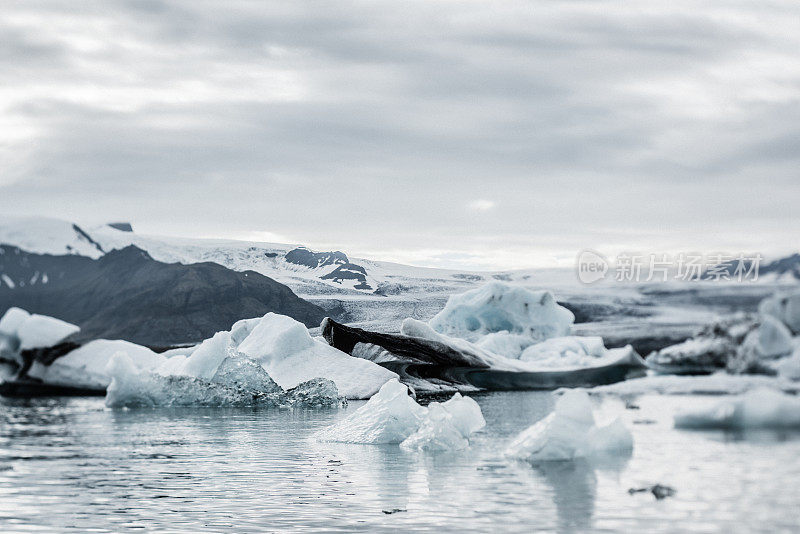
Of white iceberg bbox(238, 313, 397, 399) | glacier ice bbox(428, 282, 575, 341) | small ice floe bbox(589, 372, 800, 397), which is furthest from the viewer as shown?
glacier ice bbox(428, 282, 575, 341)

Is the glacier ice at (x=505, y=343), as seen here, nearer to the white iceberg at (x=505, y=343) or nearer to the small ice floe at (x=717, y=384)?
the white iceberg at (x=505, y=343)

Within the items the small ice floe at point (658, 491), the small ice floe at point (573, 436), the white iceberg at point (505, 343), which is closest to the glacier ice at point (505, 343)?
the white iceberg at point (505, 343)

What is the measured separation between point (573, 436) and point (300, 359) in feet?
42.9

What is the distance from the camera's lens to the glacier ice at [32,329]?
31619 mm

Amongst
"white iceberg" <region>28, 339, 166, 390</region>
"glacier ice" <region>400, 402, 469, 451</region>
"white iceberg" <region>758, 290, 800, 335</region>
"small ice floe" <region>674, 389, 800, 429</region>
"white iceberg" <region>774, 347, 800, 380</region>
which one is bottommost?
"white iceberg" <region>28, 339, 166, 390</region>

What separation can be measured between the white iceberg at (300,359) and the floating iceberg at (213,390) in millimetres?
437

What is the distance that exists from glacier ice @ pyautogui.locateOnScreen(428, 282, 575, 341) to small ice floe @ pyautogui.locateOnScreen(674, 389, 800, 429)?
58.2 ft

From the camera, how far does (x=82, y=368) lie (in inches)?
1313

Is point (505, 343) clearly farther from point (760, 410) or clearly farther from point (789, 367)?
point (789, 367)

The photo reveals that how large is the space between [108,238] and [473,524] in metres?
17.4

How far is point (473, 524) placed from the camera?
9047 mm

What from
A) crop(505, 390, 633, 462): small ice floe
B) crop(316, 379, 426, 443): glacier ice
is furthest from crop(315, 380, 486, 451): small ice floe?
crop(505, 390, 633, 462): small ice floe

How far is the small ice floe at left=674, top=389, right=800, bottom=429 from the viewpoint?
1127cm

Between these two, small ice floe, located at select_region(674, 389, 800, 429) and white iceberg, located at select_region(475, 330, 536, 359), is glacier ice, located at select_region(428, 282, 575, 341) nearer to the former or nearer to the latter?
white iceberg, located at select_region(475, 330, 536, 359)
